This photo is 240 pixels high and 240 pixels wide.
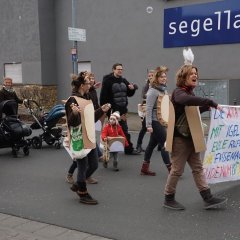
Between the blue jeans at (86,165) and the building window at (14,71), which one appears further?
the building window at (14,71)

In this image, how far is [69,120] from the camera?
18.4ft

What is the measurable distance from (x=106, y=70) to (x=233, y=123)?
44.7 feet

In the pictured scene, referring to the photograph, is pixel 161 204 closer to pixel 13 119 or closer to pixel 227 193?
pixel 227 193

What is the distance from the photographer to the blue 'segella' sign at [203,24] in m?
15.2

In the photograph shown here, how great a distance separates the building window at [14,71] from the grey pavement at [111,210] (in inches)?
596

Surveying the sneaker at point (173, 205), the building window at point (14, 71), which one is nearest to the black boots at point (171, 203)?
the sneaker at point (173, 205)

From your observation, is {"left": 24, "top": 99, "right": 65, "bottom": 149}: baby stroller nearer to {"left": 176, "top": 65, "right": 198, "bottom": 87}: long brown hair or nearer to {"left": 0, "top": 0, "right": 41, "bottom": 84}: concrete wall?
{"left": 176, "top": 65, "right": 198, "bottom": 87}: long brown hair

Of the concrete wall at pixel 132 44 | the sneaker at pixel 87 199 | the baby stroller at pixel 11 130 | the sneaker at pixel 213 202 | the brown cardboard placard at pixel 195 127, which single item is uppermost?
the concrete wall at pixel 132 44

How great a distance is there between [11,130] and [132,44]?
968 centimetres

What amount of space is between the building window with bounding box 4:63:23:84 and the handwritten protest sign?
693 inches

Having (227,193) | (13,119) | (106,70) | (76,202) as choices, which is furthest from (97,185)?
(106,70)

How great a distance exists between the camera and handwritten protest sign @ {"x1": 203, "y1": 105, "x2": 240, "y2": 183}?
5758 mm

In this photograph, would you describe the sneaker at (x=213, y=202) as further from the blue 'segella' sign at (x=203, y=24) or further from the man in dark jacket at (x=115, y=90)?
the blue 'segella' sign at (x=203, y=24)

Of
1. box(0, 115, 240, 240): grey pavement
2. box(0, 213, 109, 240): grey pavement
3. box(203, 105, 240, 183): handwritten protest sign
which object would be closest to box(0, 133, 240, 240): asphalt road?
box(0, 115, 240, 240): grey pavement
